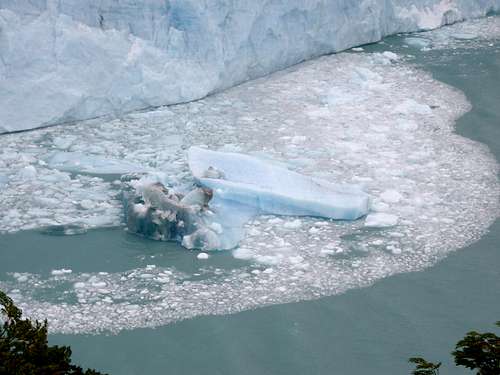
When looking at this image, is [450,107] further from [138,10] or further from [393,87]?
[138,10]

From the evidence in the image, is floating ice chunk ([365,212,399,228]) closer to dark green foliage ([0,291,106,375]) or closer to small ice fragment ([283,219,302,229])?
small ice fragment ([283,219,302,229])

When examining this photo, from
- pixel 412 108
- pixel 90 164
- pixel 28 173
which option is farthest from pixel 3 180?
pixel 412 108

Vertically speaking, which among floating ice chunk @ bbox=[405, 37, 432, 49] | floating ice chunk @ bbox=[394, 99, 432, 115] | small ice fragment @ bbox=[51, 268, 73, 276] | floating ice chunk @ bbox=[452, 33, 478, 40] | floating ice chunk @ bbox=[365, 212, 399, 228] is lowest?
small ice fragment @ bbox=[51, 268, 73, 276]

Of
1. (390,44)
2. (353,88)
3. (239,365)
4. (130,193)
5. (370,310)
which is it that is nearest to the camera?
(239,365)

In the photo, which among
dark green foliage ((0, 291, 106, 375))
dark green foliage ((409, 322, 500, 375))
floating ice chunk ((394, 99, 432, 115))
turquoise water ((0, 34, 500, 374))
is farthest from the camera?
floating ice chunk ((394, 99, 432, 115))

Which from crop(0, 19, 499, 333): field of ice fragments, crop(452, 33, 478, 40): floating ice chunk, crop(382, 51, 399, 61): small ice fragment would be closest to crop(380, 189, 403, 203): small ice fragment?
crop(0, 19, 499, 333): field of ice fragments

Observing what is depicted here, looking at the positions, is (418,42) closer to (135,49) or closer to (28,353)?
(135,49)

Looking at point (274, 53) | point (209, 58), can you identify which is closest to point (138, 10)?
point (209, 58)

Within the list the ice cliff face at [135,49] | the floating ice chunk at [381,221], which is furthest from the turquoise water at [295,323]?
the ice cliff face at [135,49]
